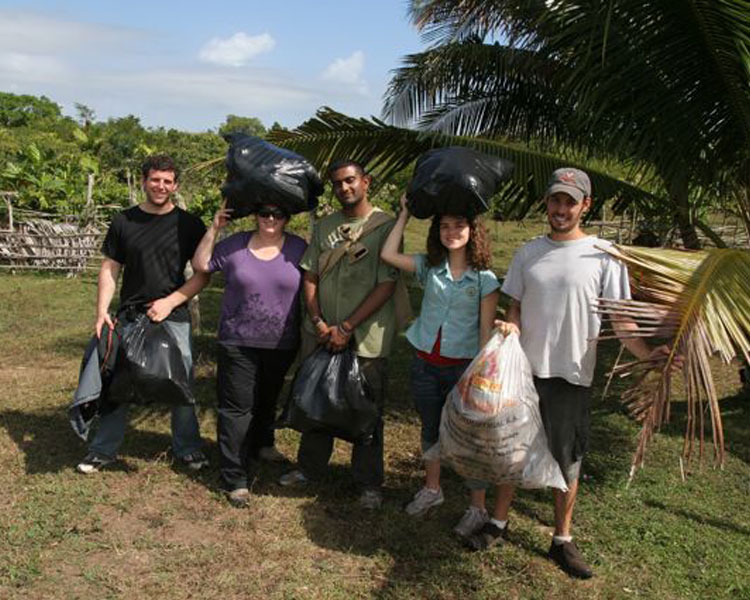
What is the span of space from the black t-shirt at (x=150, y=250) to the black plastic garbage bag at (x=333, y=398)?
36.5 inches

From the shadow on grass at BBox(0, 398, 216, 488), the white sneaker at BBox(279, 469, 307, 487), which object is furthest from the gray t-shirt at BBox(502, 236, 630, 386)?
the shadow on grass at BBox(0, 398, 216, 488)

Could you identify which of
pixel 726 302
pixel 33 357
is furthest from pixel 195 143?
pixel 726 302

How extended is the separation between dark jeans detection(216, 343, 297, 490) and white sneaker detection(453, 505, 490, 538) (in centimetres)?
115

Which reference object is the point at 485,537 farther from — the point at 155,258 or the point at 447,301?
the point at 155,258

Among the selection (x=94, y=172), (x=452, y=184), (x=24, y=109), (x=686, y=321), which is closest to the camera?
(x=686, y=321)

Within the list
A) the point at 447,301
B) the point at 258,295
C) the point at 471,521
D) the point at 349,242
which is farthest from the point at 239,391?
the point at 471,521

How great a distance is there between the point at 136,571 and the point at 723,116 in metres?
3.97

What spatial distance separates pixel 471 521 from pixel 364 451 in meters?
0.65

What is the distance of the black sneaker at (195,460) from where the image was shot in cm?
431

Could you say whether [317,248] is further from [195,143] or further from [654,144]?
[195,143]

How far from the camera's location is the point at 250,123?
162 feet

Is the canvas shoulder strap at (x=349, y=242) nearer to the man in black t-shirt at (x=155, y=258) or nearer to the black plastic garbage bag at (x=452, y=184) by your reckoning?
the black plastic garbage bag at (x=452, y=184)

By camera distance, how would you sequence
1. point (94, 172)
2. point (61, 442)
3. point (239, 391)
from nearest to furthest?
point (239, 391), point (61, 442), point (94, 172)

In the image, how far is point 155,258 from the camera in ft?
13.1
